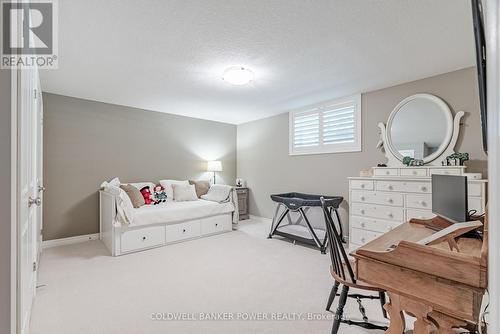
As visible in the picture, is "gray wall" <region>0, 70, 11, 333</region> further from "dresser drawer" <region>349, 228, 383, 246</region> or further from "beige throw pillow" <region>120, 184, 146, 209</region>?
"dresser drawer" <region>349, 228, 383, 246</region>

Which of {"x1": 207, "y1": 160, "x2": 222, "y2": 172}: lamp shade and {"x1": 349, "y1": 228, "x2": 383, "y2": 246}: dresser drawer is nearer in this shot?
{"x1": 349, "y1": 228, "x2": 383, "y2": 246}: dresser drawer

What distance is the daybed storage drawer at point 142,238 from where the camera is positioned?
324 cm

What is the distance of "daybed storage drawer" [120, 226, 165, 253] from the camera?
10.6 feet

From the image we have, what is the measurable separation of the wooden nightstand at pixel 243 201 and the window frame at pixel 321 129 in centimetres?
143

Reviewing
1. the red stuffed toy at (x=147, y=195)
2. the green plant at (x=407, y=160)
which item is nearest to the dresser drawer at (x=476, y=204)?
the green plant at (x=407, y=160)

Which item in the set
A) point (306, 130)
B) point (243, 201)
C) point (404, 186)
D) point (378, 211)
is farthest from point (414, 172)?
point (243, 201)

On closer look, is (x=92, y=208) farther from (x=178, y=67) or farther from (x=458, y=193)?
(x=458, y=193)

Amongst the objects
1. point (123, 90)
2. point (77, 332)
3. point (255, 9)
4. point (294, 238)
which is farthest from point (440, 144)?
point (123, 90)

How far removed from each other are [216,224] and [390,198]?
2.75 metres

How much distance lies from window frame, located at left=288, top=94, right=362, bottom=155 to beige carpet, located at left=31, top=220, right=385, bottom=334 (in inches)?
66.2

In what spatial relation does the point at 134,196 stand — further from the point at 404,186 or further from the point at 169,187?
the point at 404,186

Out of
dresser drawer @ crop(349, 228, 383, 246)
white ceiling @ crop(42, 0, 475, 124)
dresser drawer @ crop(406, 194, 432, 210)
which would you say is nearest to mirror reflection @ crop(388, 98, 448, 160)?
white ceiling @ crop(42, 0, 475, 124)

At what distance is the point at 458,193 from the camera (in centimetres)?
152

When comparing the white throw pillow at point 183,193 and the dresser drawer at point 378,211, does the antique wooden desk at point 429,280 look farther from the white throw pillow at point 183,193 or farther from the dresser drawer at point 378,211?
the white throw pillow at point 183,193
